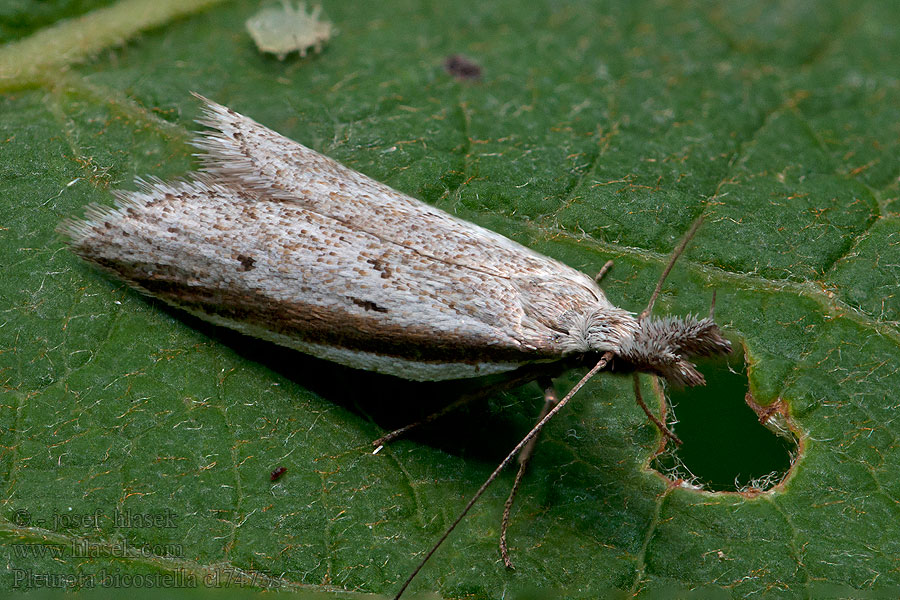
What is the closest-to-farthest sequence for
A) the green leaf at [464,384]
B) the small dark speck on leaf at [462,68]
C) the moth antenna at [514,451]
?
the moth antenna at [514,451], the green leaf at [464,384], the small dark speck on leaf at [462,68]

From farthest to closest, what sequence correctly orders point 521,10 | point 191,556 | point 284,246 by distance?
point 521,10 < point 284,246 < point 191,556

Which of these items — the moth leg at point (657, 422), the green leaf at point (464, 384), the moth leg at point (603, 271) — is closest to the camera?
the green leaf at point (464, 384)

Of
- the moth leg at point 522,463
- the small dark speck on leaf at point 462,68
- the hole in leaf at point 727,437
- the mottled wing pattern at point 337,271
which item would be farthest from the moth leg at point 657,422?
the small dark speck on leaf at point 462,68

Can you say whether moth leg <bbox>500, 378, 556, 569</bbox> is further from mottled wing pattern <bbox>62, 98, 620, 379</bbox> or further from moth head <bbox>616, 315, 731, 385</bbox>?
moth head <bbox>616, 315, 731, 385</bbox>

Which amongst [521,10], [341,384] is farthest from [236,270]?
[521,10]

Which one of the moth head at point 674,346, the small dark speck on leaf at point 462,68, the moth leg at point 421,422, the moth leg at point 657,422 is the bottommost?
the moth leg at point 421,422

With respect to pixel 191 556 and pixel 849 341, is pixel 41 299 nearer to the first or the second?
pixel 191 556

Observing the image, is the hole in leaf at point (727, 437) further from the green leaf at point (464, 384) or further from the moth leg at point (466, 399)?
the moth leg at point (466, 399)
